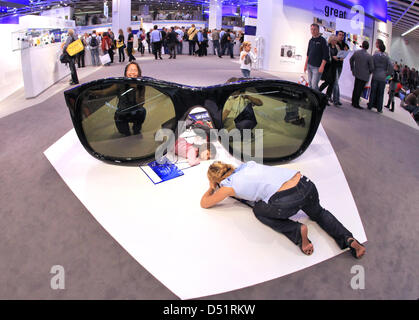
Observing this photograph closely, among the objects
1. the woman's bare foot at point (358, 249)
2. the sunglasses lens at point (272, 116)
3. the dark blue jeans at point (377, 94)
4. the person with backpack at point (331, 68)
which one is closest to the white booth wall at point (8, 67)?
the sunglasses lens at point (272, 116)

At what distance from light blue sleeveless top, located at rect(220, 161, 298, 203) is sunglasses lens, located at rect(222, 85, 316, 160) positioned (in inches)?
24.8

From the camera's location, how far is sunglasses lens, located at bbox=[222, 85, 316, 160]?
2242 mm

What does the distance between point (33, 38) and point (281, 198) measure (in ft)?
19.3

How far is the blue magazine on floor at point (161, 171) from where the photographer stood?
2.16 m

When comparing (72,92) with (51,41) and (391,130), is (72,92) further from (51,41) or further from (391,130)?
(51,41)

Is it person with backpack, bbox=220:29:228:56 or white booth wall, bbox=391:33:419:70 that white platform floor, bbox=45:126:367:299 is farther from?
white booth wall, bbox=391:33:419:70

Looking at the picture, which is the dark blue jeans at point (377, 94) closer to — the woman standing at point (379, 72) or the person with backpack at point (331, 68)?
the woman standing at point (379, 72)

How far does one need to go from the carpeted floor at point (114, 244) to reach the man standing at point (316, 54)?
242 cm

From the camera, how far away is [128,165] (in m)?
2.31

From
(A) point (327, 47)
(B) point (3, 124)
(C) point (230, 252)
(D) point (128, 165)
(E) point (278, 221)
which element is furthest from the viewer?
(A) point (327, 47)

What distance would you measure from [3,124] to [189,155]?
Answer: 7.29 ft

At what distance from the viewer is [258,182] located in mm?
1694

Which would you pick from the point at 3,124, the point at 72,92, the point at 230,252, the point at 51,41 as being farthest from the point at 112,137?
the point at 51,41

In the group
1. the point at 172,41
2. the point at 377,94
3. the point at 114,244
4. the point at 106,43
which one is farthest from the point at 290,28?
the point at 114,244
